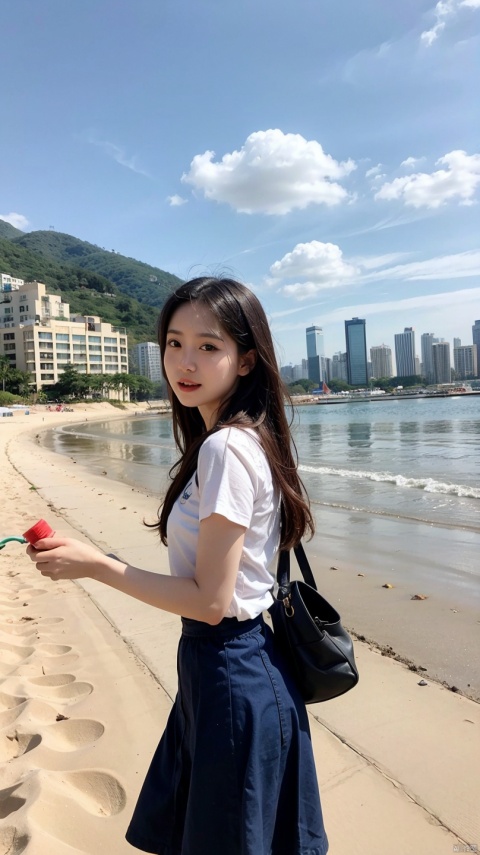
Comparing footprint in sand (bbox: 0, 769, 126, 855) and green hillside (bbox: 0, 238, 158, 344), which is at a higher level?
green hillside (bbox: 0, 238, 158, 344)

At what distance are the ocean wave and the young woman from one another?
990cm

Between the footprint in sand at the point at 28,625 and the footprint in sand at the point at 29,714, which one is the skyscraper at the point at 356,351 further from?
the footprint in sand at the point at 29,714

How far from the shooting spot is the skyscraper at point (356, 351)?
15912 cm

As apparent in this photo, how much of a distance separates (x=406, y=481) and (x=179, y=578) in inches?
461

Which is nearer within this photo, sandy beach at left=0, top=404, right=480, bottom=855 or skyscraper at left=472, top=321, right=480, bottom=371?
sandy beach at left=0, top=404, right=480, bottom=855

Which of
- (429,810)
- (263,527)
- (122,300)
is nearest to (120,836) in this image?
(429,810)

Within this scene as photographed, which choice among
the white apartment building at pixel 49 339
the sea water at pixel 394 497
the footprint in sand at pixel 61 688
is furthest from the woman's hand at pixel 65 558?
the white apartment building at pixel 49 339

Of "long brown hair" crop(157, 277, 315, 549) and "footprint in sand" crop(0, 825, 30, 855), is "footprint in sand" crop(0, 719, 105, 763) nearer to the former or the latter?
"footprint in sand" crop(0, 825, 30, 855)

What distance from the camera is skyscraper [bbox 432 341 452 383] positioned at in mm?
147750

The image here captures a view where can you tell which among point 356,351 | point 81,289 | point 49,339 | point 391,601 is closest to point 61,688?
point 391,601

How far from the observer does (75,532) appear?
6.59 m

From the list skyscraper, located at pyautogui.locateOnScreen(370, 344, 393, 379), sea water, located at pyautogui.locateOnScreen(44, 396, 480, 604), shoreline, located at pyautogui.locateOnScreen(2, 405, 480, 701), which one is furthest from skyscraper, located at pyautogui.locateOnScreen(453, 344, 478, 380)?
shoreline, located at pyautogui.locateOnScreen(2, 405, 480, 701)

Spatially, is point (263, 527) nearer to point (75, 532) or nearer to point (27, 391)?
point (75, 532)

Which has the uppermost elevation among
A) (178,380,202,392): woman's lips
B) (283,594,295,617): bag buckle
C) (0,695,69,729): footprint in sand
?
(178,380,202,392): woman's lips
